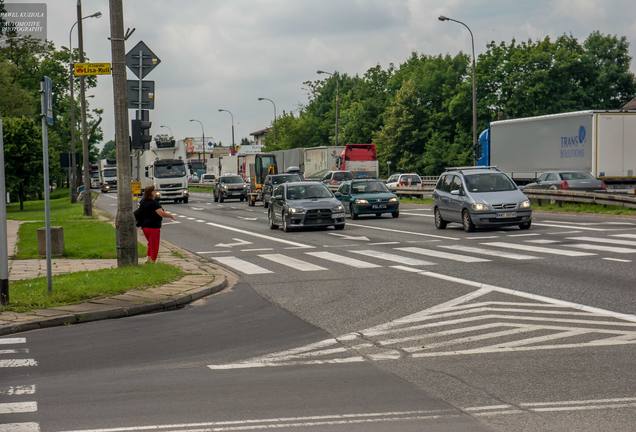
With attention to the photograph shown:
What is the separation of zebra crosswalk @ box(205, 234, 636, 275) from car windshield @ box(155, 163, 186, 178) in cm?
3875

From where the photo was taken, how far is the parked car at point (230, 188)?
6350 centimetres

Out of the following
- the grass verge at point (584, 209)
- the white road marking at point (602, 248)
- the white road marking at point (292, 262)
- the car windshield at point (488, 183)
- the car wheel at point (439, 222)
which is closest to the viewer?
the white road marking at point (292, 262)

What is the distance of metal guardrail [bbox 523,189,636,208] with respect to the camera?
108 feet

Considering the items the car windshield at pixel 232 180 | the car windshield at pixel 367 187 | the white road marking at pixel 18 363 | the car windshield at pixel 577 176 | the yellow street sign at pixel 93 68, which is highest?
the yellow street sign at pixel 93 68

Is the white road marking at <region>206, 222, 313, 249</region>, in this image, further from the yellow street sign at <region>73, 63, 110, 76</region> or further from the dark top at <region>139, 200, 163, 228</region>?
the yellow street sign at <region>73, 63, 110, 76</region>

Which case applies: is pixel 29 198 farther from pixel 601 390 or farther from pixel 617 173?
pixel 601 390

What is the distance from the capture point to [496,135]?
165ft

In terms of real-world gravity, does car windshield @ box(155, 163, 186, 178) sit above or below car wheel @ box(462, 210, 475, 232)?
above

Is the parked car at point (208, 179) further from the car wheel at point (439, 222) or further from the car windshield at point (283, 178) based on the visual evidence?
the car wheel at point (439, 222)

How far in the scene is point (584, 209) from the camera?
35.2 meters

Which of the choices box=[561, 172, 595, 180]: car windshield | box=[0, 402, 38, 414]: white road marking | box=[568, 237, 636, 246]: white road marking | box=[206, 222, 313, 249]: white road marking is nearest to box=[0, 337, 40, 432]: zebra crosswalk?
box=[0, 402, 38, 414]: white road marking

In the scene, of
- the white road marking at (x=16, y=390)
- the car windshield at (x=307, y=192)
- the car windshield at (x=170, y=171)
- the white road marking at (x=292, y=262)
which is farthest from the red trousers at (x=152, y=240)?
the car windshield at (x=170, y=171)

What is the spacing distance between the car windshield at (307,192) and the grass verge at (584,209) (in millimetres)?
9596

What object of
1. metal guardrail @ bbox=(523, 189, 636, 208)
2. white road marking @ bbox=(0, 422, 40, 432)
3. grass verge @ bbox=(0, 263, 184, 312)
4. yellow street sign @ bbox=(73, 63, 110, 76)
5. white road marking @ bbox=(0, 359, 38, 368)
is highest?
yellow street sign @ bbox=(73, 63, 110, 76)
